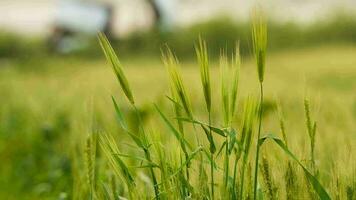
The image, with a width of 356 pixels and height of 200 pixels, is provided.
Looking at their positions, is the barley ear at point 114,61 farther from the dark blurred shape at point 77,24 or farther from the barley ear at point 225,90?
the dark blurred shape at point 77,24

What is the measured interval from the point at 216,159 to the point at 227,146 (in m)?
0.14

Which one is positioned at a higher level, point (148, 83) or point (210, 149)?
point (210, 149)

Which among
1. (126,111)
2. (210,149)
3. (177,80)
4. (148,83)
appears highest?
(177,80)

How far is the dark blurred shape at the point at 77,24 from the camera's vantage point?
8352 mm

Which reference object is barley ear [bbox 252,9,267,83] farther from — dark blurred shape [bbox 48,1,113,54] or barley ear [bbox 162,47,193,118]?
dark blurred shape [bbox 48,1,113,54]

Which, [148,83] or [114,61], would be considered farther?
[148,83]

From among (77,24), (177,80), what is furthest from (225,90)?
(77,24)

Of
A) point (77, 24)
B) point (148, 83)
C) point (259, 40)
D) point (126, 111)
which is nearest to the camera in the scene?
point (259, 40)

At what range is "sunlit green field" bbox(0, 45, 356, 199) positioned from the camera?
1692mm

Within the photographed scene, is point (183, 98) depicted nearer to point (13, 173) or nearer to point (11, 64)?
point (13, 173)

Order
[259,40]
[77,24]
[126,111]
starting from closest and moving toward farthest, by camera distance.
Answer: [259,40] → [126,111] → [77,24]

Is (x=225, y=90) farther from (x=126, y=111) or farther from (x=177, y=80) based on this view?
Answer: (x=126, y=111)

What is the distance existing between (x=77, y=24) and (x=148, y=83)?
276cm

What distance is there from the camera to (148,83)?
5898mm
